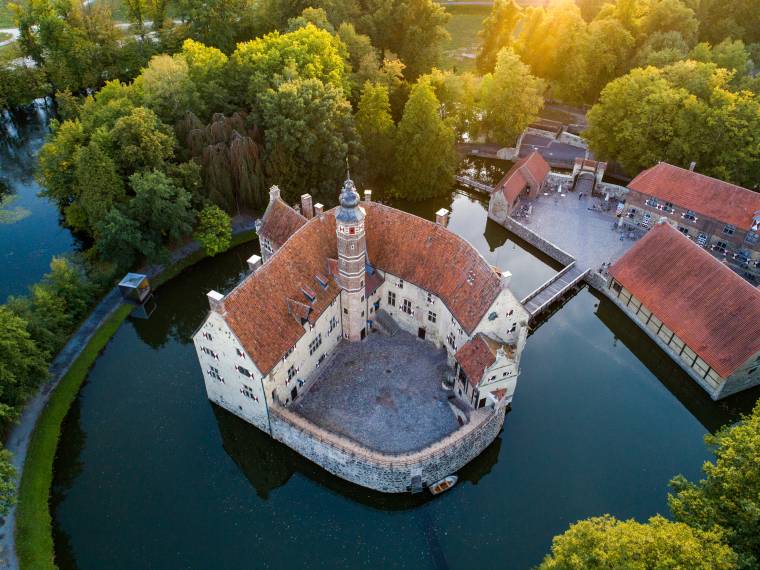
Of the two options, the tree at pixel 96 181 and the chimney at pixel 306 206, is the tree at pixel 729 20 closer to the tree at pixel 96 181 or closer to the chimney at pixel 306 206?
the chimney at pixel 306 206

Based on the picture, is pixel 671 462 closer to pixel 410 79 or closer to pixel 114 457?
pixel 114 457

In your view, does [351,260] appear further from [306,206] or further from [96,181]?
[96,181]

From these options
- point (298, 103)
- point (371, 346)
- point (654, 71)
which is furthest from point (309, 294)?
point (654, 71)

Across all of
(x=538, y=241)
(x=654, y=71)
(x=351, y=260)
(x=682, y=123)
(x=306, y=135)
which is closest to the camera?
(x=351, y=260)

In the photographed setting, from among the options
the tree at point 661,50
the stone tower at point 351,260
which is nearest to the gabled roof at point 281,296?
the stone tower at point 351,260

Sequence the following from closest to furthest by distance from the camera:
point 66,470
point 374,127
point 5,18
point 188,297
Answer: point 66,470
point 188,297
point 374,127
point 5,18

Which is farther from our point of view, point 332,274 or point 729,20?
point 729,20

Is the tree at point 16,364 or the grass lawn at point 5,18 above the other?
the grass lawn at point 5,18
